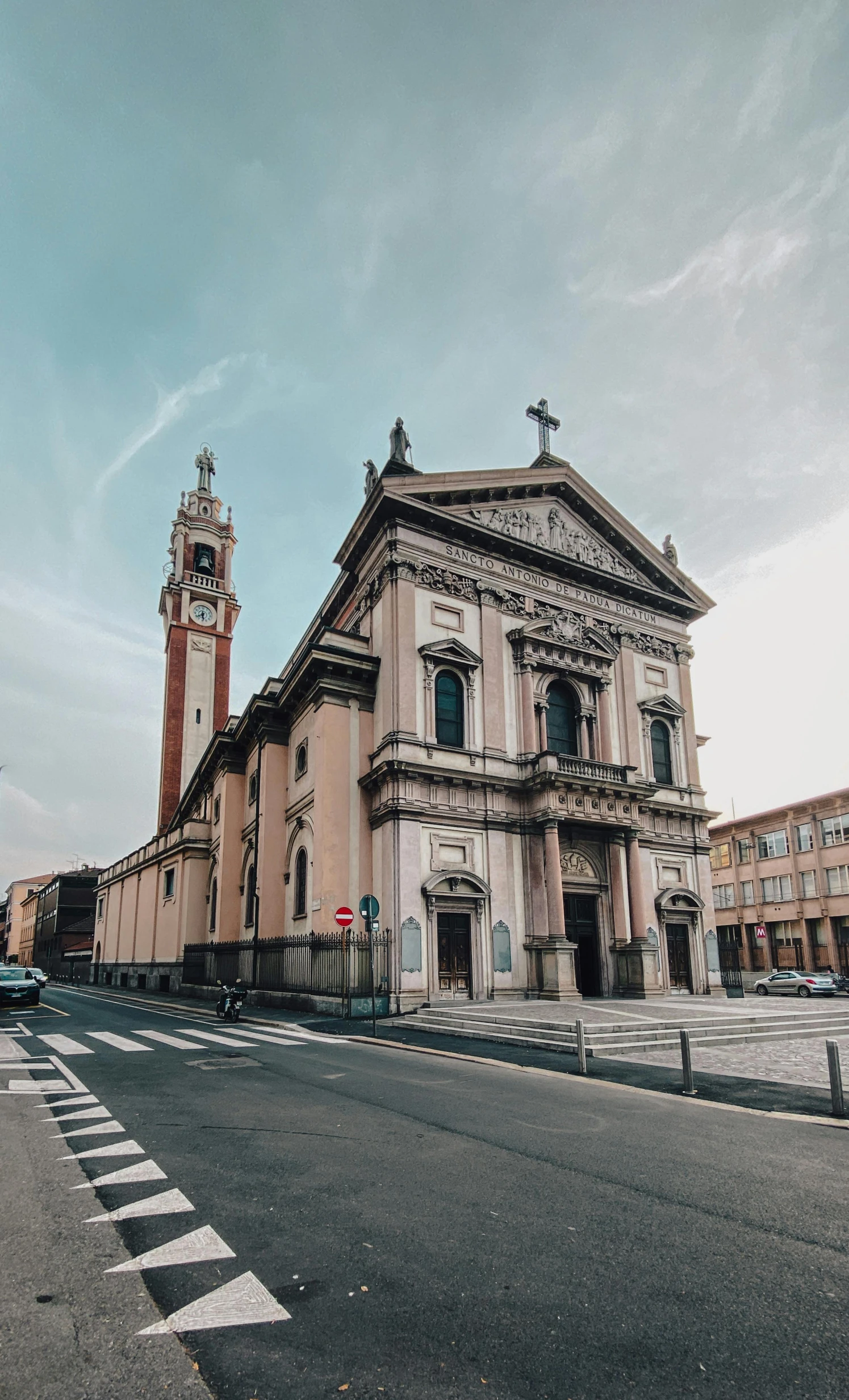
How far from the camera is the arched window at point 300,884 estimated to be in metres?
25.5

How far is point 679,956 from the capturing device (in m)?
27.8

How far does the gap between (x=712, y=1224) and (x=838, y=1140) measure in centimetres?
320

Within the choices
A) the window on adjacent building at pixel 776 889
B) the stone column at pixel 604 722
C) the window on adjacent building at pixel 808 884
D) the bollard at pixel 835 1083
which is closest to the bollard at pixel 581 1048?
the bollard at pixel 835 1083

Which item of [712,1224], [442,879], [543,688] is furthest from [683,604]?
[712,1224]

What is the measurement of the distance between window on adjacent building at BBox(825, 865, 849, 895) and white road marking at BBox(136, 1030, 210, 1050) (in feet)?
136

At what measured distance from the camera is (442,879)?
22.8 metres

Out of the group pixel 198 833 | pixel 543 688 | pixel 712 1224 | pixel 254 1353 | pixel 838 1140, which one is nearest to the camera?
pixel 254 1353

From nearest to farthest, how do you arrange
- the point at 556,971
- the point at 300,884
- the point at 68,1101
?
1. the point at 68,1101
2. the point at 556,971
3. the point at 300,884

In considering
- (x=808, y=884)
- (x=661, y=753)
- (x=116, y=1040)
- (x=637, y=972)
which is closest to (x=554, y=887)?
(x=637, y=972)

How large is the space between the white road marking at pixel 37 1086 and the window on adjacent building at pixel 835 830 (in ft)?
152

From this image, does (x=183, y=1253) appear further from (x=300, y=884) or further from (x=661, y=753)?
(x=661, y=753)

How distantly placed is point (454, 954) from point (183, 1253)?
63.1ft

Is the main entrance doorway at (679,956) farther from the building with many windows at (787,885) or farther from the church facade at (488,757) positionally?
the building with many windows at (787,885)

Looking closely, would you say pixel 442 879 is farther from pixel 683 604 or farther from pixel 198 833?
pixel 198 833
